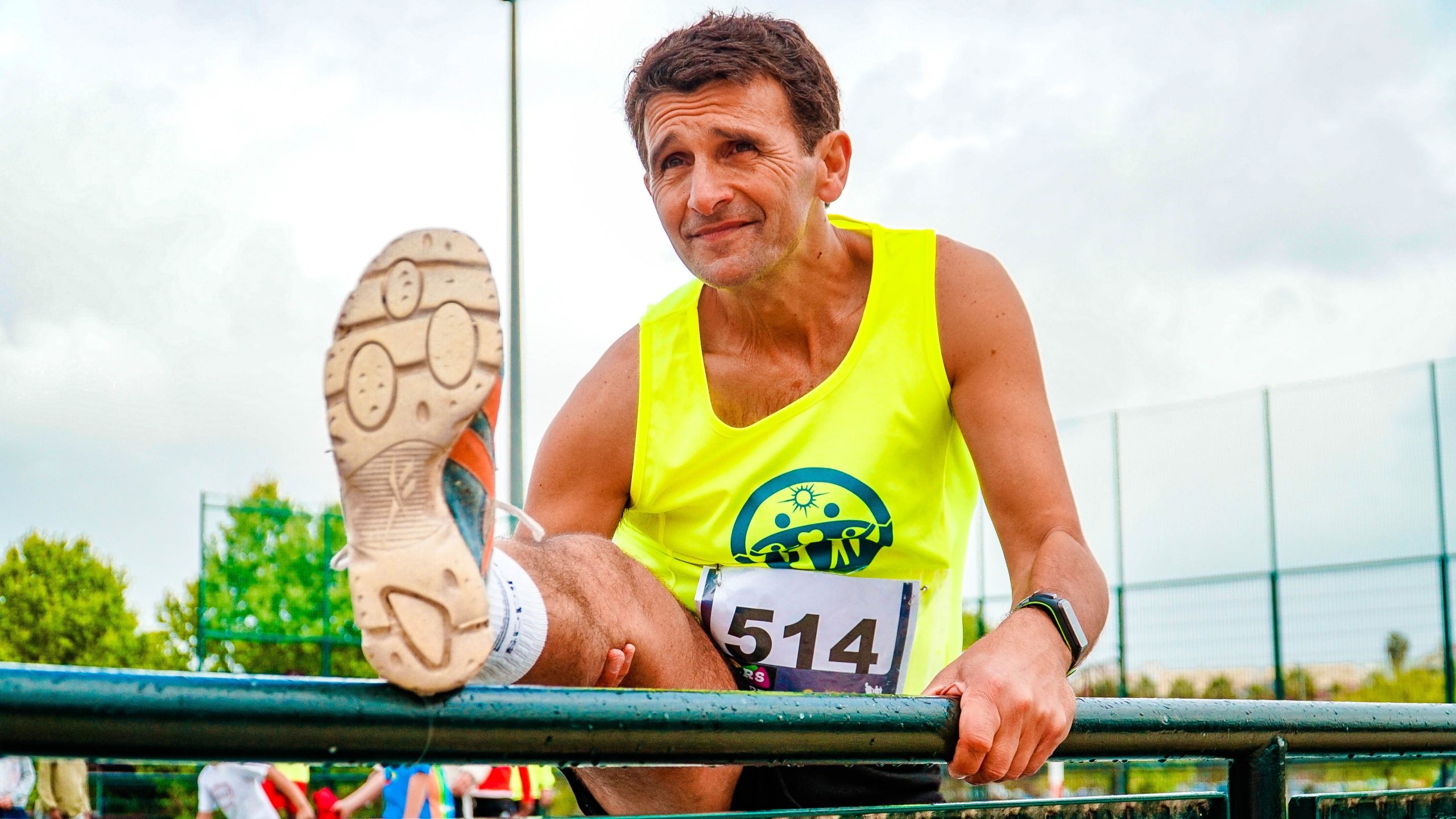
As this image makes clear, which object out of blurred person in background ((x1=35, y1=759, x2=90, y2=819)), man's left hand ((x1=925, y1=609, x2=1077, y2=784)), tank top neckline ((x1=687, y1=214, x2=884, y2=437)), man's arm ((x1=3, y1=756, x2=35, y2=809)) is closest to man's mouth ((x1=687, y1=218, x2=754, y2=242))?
tank top neckline ((x1=687, y1=214, x2=884, y2=437))

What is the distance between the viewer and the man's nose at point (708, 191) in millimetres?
2391

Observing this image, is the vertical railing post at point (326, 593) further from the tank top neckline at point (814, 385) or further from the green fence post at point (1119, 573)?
the tank top neckline at point (814, 385)

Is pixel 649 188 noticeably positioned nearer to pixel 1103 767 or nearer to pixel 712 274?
pixel 712 274

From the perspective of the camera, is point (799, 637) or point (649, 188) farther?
point (649, 188)

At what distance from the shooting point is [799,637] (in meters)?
2.53

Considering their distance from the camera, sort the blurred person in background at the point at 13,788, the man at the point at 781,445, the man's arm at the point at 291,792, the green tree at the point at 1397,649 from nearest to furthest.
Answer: the man at the point at 781,445 → the man's arm at the point at 291,792 → the blurred person in background at the point at 13,788 → the green tree at the point at 1397,649

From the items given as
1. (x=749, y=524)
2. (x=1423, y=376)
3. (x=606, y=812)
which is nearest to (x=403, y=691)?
(x=606, y=812)

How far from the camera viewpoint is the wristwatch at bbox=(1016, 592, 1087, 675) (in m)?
1.76

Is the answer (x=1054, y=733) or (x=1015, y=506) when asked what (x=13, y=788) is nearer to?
(x=1015, y=506)

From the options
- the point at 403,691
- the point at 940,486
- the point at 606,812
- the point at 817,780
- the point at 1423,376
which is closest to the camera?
the point at 403,691

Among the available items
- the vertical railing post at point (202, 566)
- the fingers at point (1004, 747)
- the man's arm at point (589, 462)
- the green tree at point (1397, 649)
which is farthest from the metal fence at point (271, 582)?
the fingers at point (1004, 747)

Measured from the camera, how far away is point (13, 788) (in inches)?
365

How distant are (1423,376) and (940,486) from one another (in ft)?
34.0

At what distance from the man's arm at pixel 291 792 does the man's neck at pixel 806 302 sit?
20.7ft
